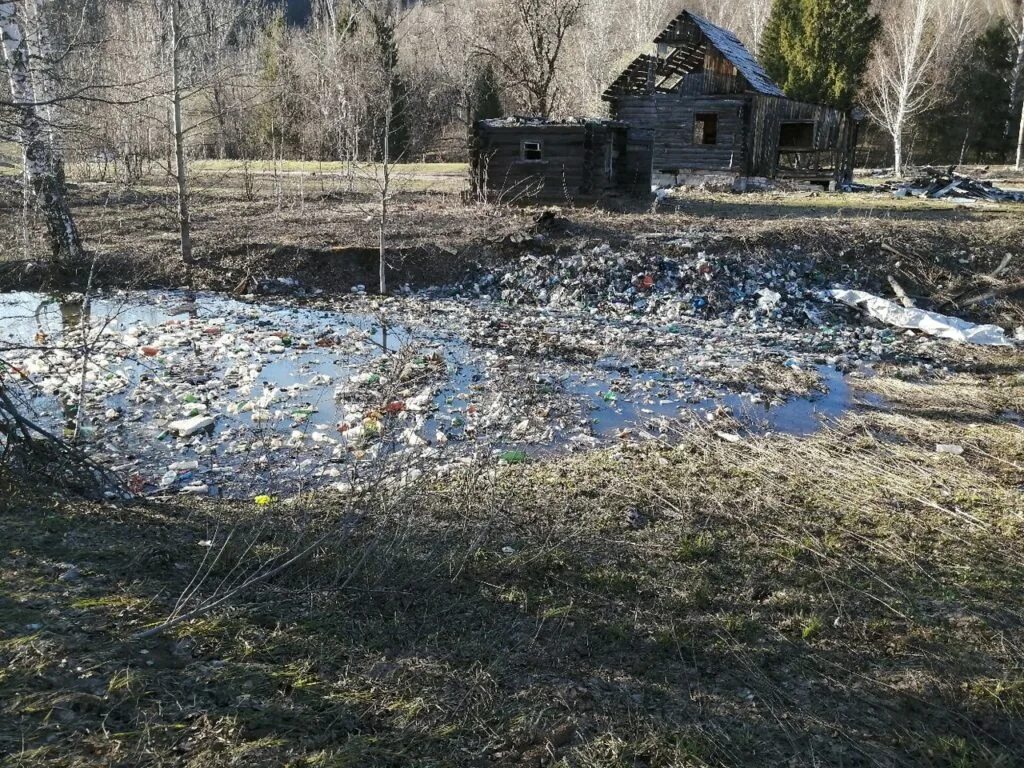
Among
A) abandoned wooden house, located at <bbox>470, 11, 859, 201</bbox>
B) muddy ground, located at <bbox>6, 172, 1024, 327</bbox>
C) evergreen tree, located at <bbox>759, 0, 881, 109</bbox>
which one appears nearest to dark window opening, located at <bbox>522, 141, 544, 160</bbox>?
muddy ground, located at <bbox>6, 172, 1024, 327</bbox>

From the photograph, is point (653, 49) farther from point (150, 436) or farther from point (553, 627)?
point (553, 627)

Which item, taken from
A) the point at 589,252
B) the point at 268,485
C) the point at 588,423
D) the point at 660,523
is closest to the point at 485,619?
the point at 660,523

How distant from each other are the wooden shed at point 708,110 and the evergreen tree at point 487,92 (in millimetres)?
8899

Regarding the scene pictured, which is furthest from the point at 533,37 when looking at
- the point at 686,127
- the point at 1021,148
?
the point at 1021,148

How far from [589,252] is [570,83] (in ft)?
62.8

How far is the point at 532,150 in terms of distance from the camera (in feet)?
52.7

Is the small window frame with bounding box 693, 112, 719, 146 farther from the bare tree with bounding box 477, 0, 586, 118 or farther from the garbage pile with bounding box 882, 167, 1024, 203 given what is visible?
the garbage pile with bounding box 882, 167, 1024, 203

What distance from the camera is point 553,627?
330 cm

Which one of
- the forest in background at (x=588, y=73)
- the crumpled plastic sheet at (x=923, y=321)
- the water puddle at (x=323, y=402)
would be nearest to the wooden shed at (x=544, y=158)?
the crumpled plastic sheet at (x=923, y=321)

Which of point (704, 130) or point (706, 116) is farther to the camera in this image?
point (704, 130)

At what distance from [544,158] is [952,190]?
36.0ft

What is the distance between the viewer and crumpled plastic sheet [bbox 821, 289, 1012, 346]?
9.43 meters

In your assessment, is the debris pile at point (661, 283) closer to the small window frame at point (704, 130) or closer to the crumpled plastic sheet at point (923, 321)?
the crumpled plastic sheet at point (923, 321)

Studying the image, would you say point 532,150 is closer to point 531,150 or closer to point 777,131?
point 531,150
